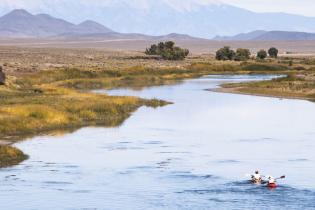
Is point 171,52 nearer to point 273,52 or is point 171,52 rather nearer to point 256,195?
point 273,52

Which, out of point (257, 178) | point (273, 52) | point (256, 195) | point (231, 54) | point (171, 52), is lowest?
point (273, 52)

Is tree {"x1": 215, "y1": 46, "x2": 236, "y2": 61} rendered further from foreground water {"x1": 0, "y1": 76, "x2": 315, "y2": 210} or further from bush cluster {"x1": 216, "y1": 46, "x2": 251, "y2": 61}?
foreground water {"x1": 0, "y1": 76, "x2": 315, "y2": 210}

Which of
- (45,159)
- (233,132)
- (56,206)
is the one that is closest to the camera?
(56,206)

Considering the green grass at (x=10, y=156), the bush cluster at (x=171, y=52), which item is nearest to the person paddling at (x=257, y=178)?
the green grass at (x=10, y=156)

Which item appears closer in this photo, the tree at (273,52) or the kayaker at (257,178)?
the kayaker at (257,178)

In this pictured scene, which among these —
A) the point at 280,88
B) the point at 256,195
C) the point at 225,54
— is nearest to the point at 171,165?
the point at 256,195

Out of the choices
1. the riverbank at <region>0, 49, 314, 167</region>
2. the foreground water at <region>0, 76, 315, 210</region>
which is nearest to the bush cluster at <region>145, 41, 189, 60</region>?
the riverbank at <region>0, 49, 314, 167</region>

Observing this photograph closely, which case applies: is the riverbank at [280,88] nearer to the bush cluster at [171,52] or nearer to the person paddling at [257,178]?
the person paddling at [257,178]

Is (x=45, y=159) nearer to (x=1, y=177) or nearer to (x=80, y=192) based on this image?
(x=1, y=177)

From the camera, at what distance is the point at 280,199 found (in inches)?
1181

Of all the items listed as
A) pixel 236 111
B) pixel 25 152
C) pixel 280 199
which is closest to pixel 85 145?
pixel 25 152

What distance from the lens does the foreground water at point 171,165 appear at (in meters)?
29.9

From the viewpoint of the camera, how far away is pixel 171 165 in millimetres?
37250

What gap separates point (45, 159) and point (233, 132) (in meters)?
14.9
